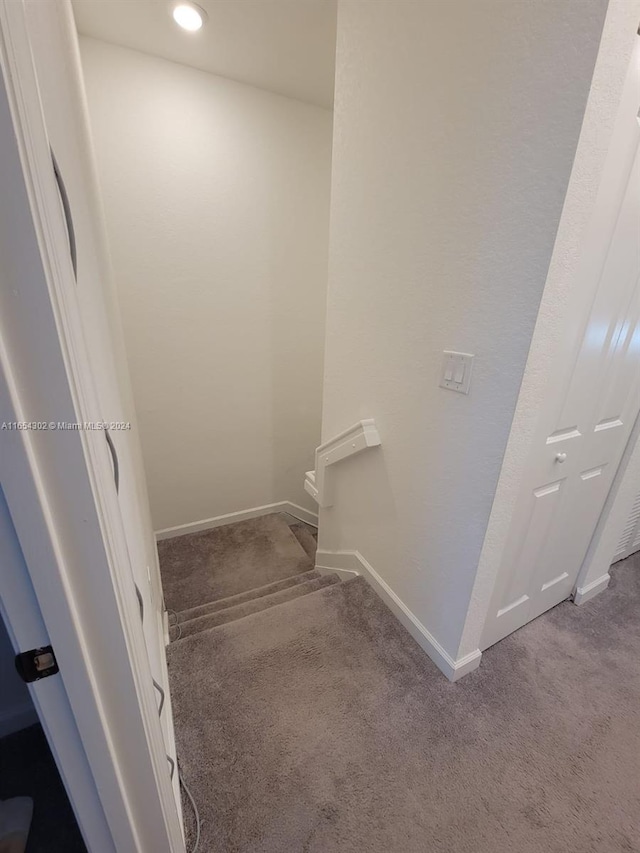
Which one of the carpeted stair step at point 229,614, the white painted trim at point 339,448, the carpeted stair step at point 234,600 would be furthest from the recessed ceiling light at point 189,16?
the carpeted stair step at point 234,600

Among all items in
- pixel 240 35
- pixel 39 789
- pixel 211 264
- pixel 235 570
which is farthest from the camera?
pixel 235 570

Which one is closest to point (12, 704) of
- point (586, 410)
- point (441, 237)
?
point (441, 237)

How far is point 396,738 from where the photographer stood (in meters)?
1.13

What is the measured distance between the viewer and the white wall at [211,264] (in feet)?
6.19

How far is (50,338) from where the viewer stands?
1.22 ft

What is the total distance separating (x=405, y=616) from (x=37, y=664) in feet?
4.53

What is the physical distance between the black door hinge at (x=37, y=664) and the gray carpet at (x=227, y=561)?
1832mm

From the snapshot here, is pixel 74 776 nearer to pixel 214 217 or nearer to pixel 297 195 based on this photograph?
pixel 214 217

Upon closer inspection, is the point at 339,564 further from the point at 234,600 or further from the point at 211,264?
the point at 211,264

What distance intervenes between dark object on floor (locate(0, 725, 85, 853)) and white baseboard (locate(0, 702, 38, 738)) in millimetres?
16

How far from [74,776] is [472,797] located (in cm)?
110

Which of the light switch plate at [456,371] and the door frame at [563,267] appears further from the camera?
the light switch plate at [456,371]

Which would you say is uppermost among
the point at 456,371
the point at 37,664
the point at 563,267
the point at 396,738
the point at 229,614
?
the point at 563,267

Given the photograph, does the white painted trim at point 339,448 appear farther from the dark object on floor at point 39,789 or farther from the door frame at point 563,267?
the dark object on floor at point 39,789
